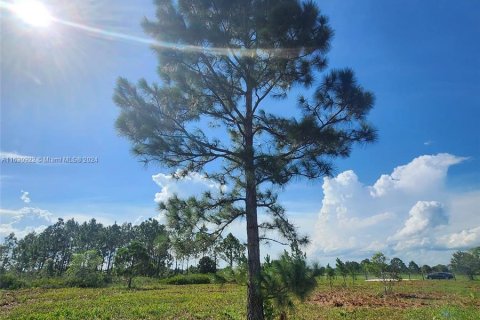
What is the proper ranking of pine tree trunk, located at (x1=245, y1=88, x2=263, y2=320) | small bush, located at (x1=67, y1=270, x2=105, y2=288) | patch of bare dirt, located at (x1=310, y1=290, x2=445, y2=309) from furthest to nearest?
small bush, located at (x1=67, y1=270, x2=105, y2=288) → patch of bare dirt, located at (x1=310, y1=290, x2=445, y2=309) → pine tree trunk, located at (x1=245, y1=88, x2=263, y2=320)

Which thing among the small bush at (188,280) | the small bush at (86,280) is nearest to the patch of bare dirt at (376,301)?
the small bush at (188,280)

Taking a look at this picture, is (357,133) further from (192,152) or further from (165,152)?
(165,152)

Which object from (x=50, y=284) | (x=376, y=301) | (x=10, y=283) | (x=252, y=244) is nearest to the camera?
(x=252, y=244)

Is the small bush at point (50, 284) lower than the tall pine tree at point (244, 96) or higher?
lower

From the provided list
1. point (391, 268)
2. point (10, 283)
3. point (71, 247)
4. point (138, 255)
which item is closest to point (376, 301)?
point (391, 268)

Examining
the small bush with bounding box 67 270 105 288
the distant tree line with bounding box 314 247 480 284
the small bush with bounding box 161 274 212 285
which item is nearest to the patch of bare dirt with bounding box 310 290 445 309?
the distant tree line with bounding box 314 247 480 284

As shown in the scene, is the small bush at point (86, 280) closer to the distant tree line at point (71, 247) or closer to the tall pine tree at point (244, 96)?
the distant tree line at point (71, 247)

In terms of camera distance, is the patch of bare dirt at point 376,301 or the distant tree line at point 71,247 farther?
the distant tree line at point 71,247

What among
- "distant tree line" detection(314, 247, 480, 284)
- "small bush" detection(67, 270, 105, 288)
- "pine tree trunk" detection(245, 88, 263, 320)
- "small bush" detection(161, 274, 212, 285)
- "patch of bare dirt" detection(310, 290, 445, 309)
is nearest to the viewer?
"pine tree trunk" detection(245, 88, 263, 320)

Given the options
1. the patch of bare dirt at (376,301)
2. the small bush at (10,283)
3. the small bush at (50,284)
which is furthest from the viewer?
the small bush at (10,283)

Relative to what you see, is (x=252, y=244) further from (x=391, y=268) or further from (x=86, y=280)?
(x=86, y=280)

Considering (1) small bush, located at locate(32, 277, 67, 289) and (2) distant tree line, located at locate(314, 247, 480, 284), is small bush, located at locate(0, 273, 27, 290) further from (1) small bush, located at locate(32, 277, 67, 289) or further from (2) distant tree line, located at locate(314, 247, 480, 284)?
(2) distant tree line, located at locate(314, 247, 480, 284)

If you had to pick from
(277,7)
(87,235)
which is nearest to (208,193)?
(277,7)

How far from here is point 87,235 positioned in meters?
65.3
